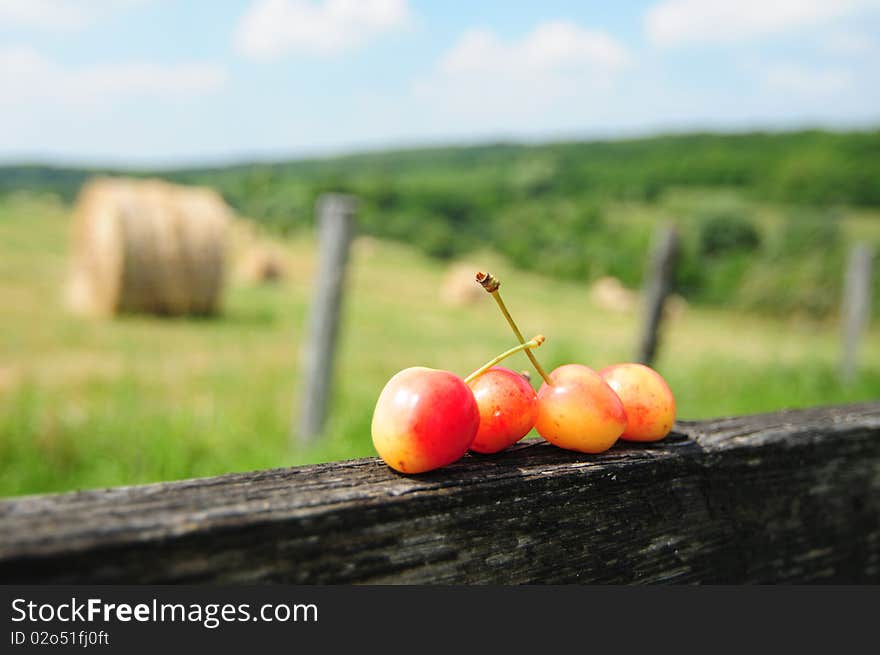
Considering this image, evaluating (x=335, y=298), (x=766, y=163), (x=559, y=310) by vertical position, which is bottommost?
(x=559, y=310)

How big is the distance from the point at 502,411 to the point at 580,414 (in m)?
0.11

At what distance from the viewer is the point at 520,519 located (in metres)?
0.95

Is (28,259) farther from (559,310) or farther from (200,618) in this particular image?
(200,618)

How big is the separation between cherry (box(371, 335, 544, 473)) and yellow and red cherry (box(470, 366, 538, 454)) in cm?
4

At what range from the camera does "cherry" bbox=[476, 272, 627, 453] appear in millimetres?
1121

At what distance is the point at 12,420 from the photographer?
175 inches

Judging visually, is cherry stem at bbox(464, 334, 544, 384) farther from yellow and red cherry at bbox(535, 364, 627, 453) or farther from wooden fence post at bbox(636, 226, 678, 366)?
wooden fence post at bbox(636, 226, 678, 366)

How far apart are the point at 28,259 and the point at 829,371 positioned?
13.9 meters

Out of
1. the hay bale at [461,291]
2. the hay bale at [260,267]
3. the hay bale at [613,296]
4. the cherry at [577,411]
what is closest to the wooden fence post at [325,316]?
the cherry at [577,411]

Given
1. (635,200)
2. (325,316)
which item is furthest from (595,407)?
(635,200)

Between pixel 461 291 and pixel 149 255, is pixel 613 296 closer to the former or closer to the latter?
pixel 461 291

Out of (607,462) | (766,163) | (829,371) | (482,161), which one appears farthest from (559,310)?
(482,161)

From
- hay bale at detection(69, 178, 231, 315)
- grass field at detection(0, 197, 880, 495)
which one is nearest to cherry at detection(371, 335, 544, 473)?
grass field at detection(0, 197, 880, 495)

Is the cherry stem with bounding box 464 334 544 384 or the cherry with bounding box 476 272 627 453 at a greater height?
the cherry stem with bounding box 464 334 544 384
